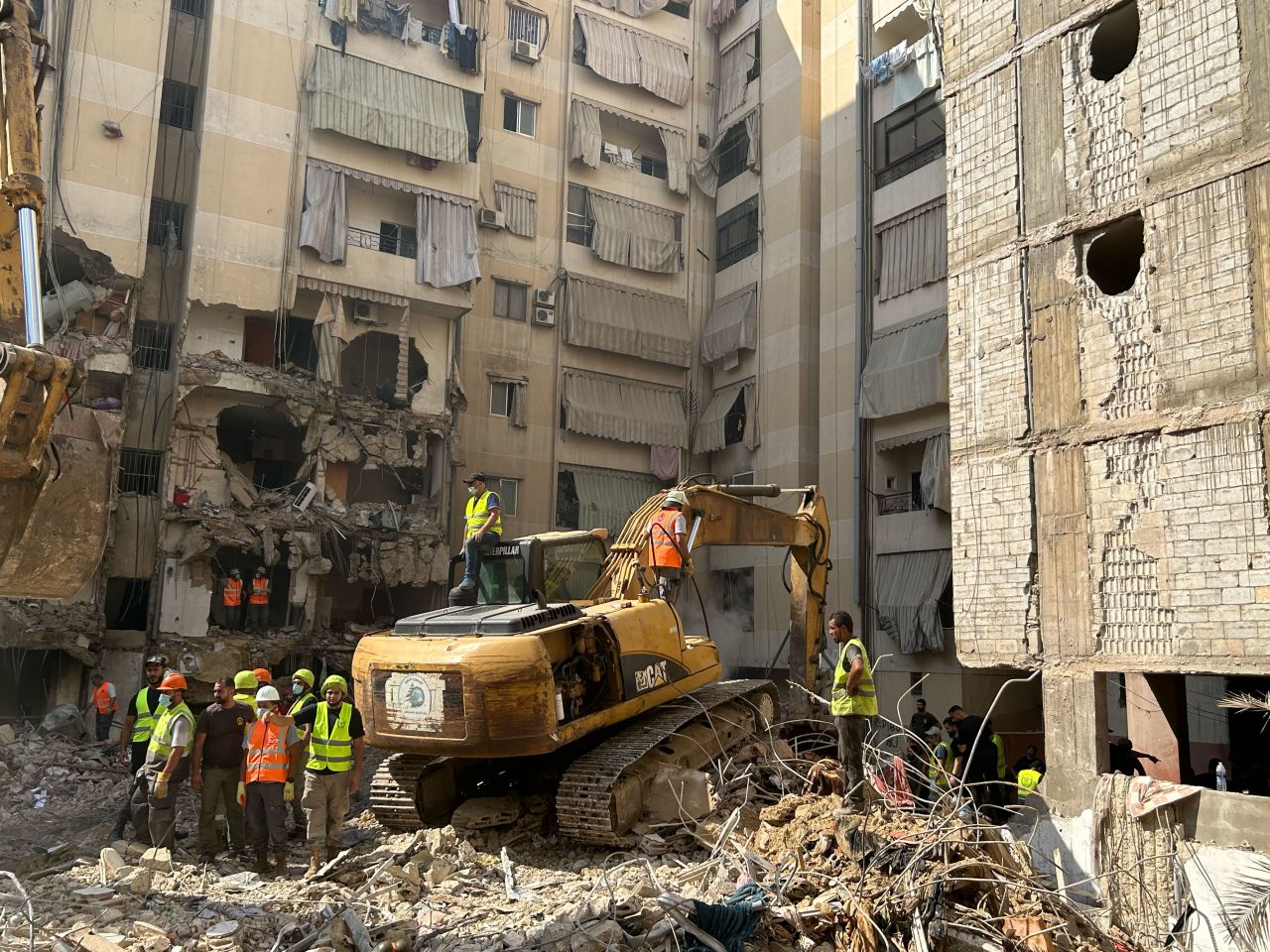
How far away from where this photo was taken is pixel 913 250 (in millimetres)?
23812

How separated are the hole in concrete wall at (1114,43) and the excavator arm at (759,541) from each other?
19.5 feet

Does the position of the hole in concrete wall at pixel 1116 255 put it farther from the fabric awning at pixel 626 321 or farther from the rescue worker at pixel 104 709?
the fabric awning at pixel 626 321

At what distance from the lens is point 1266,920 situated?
8227 mm

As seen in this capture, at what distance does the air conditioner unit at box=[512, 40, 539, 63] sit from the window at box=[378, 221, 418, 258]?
6775 millimetres

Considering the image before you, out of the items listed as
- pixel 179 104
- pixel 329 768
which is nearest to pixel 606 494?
pixel 179 104

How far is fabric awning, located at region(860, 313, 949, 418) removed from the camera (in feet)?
73.2

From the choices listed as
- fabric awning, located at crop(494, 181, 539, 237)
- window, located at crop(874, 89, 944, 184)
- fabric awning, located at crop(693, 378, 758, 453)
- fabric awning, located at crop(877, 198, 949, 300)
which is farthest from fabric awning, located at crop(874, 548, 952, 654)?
fabric awning, located at crop(494, 181, 539, 237)

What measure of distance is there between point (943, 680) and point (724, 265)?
14.1 m

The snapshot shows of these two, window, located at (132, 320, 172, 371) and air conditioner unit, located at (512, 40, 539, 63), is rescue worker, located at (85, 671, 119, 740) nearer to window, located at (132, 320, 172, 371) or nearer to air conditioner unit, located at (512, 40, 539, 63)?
window, located at (132, 320, 172, 371)

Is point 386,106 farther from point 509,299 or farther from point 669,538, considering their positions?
point 669,538

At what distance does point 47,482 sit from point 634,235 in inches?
957

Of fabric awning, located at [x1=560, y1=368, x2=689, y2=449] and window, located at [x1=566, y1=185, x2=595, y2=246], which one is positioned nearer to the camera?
fabric awning, located at [x1=560, y1=368, x2=689, y2=449]

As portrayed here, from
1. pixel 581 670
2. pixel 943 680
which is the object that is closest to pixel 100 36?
pixel 581 670

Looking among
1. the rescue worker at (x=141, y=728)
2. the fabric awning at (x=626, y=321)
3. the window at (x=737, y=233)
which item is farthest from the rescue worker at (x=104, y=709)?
the window at (x=737, y=233)
